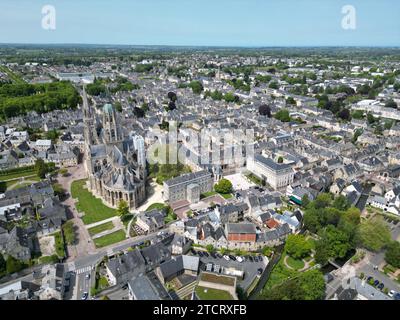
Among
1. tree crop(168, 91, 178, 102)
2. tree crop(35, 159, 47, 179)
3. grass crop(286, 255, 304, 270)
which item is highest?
tree crop(168, 91, 178, 102)

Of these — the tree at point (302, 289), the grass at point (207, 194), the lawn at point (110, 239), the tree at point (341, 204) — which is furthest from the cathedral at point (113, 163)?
the tree at point (341, 204)

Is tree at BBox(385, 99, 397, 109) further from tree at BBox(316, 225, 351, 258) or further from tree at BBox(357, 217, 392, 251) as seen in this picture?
tree at BBox(316, 225, 351, 258)

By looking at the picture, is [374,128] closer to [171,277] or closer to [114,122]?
[114,122]

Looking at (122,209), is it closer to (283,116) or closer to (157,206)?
(157,206)

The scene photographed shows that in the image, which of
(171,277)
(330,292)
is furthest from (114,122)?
(330,292)

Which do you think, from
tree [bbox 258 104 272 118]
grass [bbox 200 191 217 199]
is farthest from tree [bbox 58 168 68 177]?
tree [bbox 258 104 272 118]

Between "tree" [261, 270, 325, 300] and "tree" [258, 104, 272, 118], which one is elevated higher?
"tree" [258, 104, 272, 118]
